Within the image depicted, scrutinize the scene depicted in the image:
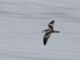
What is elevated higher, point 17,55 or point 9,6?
point 9,6

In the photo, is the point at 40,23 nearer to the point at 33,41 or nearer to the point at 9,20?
the point at 9,20

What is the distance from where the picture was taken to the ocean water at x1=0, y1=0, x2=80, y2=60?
651 centimetres

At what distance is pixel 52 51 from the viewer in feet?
21.4

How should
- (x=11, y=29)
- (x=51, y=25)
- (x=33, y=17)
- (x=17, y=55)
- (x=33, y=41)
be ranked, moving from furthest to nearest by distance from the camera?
(x=33, y=17)
(x=11, y=29)
(x=33, y=41)
(x=17, y=55)
(x=51, y=25)

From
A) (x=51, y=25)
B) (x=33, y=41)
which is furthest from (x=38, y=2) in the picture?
(x=51, y=25)

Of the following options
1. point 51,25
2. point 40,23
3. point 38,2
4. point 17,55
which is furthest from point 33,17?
point 51,25

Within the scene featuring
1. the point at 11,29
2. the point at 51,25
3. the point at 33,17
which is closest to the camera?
the point at 51,25

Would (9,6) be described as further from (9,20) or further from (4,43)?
(4,43)

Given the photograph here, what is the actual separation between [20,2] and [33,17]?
1.28m

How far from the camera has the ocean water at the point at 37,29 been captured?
256 inches

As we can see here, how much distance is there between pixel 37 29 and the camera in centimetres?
739

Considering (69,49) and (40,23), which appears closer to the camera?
(69,49)

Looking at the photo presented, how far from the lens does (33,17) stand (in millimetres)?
8203

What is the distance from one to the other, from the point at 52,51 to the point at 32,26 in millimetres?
1139
